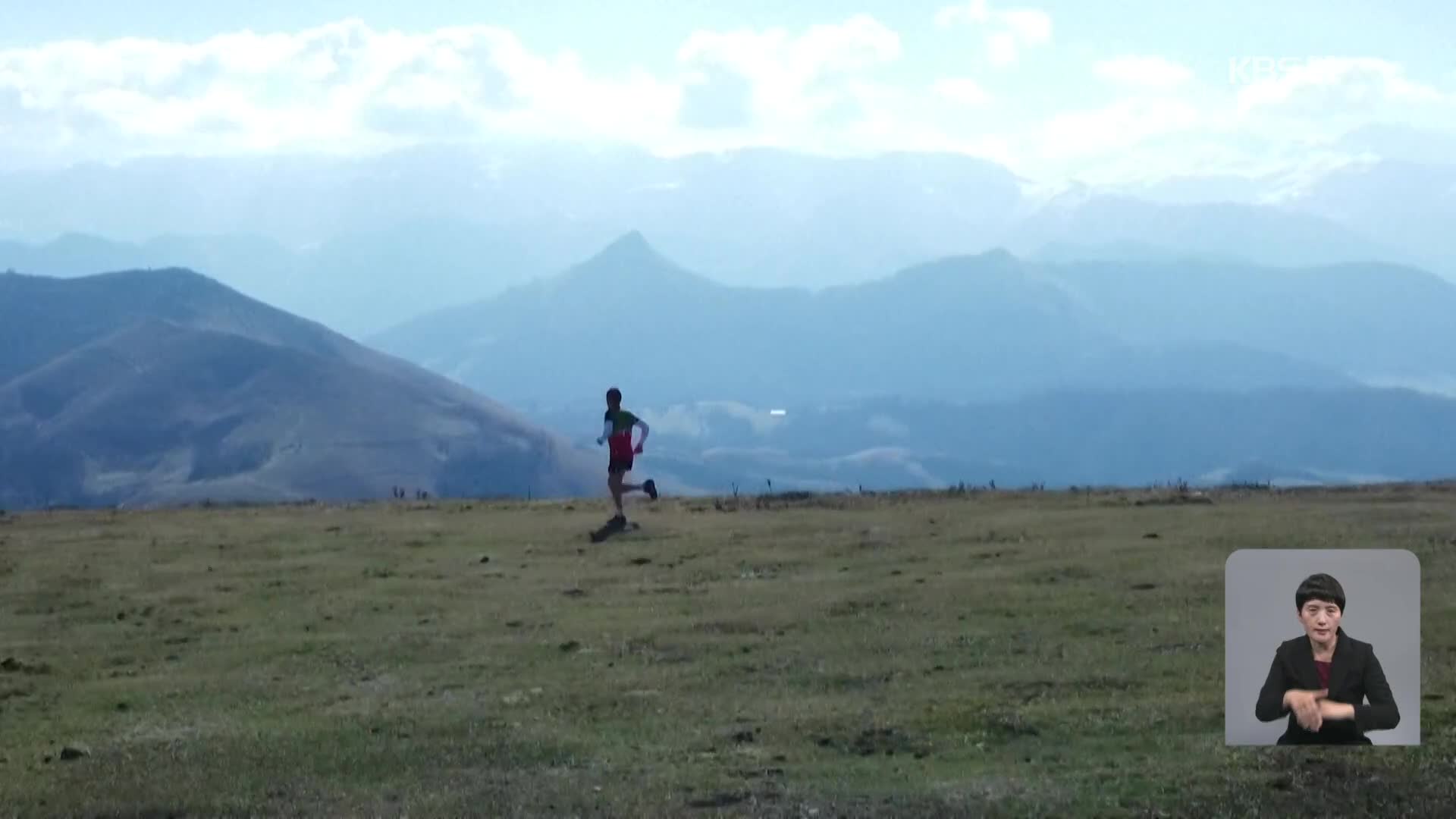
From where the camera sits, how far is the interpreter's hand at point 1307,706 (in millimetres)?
10031

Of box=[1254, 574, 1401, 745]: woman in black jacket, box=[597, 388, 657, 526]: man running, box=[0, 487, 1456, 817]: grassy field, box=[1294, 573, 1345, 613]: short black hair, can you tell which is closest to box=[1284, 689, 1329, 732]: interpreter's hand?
box=[1254, 574, 1401, 745]: woman in black jacket

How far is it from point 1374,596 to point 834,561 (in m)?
14.0

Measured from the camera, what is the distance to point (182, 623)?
813 inches

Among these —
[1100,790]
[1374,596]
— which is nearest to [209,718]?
[1100,790]

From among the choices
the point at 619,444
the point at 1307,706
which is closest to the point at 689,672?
the point at 1307,706

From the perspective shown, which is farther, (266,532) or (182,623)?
(266,532)

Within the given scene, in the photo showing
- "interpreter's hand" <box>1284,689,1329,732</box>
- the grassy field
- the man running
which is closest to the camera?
"interpreter's hand" <box>1284,689,1329,732</box>

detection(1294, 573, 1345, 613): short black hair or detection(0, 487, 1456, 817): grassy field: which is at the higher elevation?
detection(1294, 573, 1345, 613): short black hair

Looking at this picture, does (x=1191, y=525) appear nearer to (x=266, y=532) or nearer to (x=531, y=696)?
(x=531, y=696)

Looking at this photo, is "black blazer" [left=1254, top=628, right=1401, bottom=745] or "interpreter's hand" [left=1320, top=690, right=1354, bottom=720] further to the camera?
"interpreter's hand" [left=1320, top=690, right=1354, bottom=720]

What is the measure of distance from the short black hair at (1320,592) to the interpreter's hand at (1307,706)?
1.84 feet

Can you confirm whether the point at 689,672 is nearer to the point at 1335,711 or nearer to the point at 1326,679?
the point at 1335,711

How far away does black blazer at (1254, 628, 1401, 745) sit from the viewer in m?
9.88

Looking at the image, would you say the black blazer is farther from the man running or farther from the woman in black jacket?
the man running
